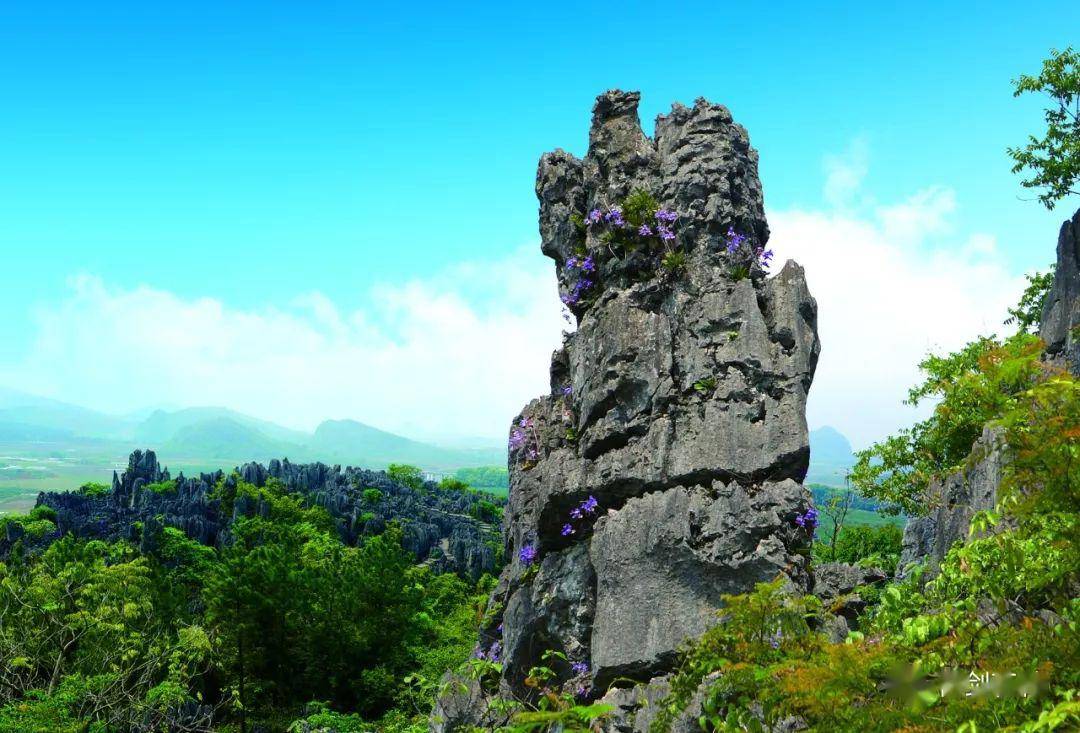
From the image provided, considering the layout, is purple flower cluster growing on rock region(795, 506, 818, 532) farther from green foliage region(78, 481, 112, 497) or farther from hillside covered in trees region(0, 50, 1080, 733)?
green foliage region(78, 481, 112, 497)

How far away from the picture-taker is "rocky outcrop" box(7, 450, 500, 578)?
174 ft

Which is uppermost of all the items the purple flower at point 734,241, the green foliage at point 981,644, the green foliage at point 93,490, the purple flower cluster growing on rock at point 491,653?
the purple flower at point 734,241

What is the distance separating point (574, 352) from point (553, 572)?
458 cm

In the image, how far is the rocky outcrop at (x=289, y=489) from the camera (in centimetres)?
5303

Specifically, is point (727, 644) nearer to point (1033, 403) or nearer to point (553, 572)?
point (1033, 403)

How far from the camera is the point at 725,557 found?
11320mm

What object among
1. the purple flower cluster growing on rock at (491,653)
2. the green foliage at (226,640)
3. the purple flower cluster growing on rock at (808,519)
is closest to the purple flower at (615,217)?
the purple flower cluster growing on rock at (808,519)

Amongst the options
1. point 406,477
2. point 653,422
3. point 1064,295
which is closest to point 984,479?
point 653,422

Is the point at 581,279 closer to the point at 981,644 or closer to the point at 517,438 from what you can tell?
the point at 517,438

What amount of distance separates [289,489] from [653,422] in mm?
64154

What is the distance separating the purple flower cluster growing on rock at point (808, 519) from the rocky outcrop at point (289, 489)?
4531cm

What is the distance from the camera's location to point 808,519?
11695mm

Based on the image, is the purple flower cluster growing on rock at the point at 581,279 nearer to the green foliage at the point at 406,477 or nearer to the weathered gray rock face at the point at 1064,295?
the weathered gray rock face at the point at 1064,295

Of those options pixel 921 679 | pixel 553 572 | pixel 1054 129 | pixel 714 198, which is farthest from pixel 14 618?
pixel 1054 129
